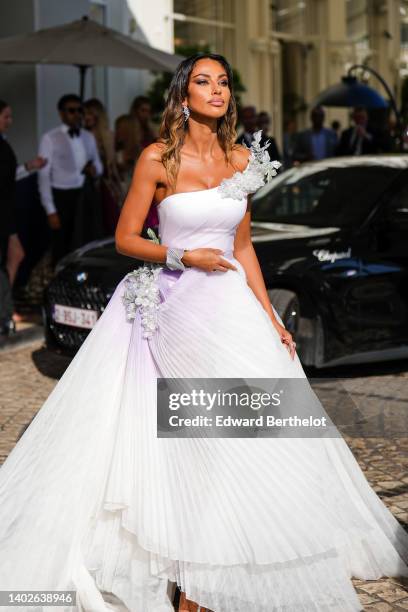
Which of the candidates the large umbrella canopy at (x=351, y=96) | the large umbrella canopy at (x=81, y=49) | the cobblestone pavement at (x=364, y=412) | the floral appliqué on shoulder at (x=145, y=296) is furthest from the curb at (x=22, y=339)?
the large umbrella canopy at (x=351, y=96)

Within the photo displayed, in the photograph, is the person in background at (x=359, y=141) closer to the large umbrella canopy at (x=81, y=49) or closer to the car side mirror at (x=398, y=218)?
the large umbrella canopy at (x=81, y=49)

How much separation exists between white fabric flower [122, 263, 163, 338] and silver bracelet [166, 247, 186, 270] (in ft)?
0.40

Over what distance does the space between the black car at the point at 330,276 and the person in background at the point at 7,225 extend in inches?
59.6

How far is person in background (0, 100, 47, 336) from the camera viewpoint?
9.75 metres

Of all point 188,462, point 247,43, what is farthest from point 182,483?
point 247,43

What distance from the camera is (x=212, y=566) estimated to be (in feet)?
12.1

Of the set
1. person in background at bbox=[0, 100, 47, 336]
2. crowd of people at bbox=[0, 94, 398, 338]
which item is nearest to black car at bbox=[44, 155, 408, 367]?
person in background at bbox=[0, 100, 47, 336]

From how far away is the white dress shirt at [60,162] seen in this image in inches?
444

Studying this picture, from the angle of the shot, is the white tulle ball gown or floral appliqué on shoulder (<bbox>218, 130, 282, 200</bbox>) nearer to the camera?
the white tulle ball gown

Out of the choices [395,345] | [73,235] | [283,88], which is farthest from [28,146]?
[283,88]

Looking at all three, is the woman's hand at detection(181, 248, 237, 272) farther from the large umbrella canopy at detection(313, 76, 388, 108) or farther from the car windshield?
the large umbrella canopy at detection(313, 76, 388, 108)

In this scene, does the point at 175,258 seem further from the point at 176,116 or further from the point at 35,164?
the point at 35,164

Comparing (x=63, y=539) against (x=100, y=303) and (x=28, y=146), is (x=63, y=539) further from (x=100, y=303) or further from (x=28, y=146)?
(x=28, y=146)

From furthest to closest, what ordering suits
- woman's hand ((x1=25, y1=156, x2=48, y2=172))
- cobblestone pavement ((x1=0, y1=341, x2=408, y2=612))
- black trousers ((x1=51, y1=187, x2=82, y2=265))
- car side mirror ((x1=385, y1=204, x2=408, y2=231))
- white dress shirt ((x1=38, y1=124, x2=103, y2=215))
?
1. black trousers ((x1=51, y1=187, x2=82, y2=265))
2. white dress shirt ((x1=38, y1=124, x2=103, y2=215))
3. woman's hand ((x1=25, y1=156, x2=48, y2=172))
4. car side mirror ((x1=385, y1=204, x2=408, y2=231))
5. cobblestone pavement ((x1=0, y1=341, x2=408, y2=612))
